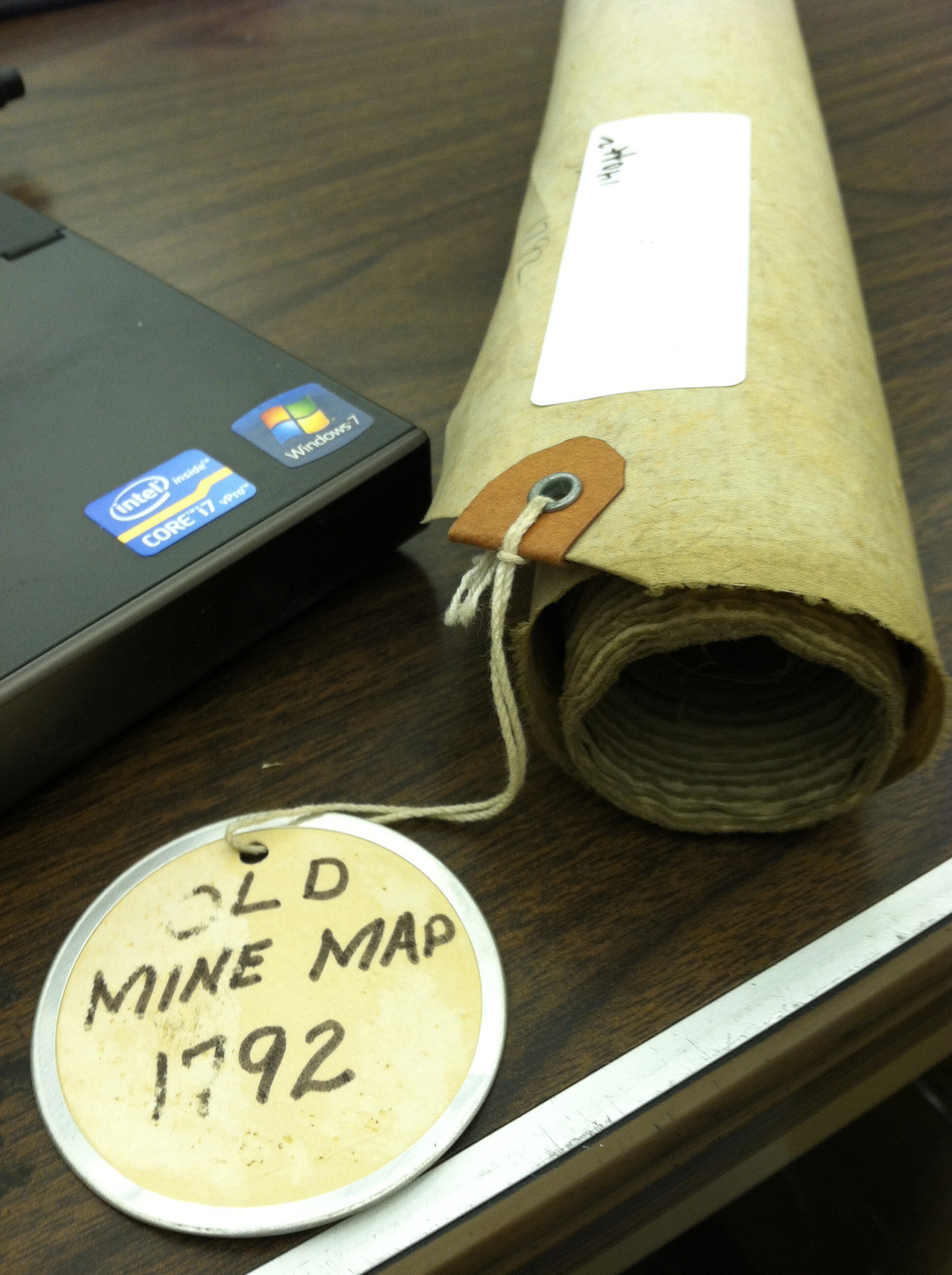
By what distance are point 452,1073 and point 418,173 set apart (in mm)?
646

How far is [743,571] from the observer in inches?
12.6

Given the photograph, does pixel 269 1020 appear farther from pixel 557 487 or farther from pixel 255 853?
pixel 557 487

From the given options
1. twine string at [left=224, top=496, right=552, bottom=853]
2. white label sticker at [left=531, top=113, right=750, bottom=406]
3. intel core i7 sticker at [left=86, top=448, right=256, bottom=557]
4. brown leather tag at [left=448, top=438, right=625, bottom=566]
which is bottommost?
twine string at [left=224, top=496, right=552, bottom=853]

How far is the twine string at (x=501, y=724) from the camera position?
35 cm

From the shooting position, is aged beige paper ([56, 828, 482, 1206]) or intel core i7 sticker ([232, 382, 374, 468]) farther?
intel core i7 sticker ([232, 382, 374, 468])

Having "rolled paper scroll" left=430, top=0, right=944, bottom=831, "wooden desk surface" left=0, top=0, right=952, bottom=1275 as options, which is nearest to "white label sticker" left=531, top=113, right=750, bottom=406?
"rolled paper scroll" left=430, top=0, right=944, bottom=831

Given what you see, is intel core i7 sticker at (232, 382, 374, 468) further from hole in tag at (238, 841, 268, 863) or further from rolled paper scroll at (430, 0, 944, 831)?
hole in tag at (238, 841, 268, 863)

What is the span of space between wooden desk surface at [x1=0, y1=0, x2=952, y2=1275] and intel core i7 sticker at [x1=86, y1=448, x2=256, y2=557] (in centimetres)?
7

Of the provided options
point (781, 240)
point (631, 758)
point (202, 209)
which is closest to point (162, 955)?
point (631, 758)

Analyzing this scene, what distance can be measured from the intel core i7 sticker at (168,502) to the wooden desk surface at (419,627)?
7 centimetres

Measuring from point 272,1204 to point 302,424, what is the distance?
300 mm

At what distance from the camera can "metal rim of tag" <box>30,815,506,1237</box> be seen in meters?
0.30

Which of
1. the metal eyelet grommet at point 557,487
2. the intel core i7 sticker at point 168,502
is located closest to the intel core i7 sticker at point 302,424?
the intel core i7 sticker at point 168,502

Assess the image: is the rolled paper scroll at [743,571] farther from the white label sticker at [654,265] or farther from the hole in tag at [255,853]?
the hole in tag at [255,853]
